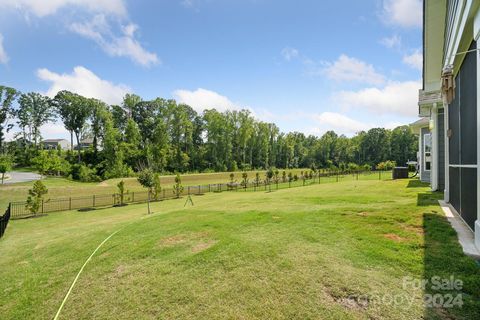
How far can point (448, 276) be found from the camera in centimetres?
346

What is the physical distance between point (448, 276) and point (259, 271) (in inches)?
106

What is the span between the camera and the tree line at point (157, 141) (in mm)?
43500

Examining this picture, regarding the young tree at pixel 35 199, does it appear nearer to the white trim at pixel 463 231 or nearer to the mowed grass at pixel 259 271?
the mowed grass at pixel 259 271

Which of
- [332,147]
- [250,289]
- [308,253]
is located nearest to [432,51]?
[308,253]

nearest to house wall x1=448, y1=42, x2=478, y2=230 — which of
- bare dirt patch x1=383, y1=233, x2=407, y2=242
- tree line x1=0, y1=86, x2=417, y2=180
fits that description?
bare dirt patch x1=383, y1=233, x2=407, y2=242

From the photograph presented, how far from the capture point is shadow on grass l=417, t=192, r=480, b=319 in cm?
283

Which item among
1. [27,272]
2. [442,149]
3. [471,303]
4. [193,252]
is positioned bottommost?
[27,272]

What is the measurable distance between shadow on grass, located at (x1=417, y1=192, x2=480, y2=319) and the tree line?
3611 centimetres

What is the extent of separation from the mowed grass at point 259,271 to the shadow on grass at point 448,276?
14 millimetres

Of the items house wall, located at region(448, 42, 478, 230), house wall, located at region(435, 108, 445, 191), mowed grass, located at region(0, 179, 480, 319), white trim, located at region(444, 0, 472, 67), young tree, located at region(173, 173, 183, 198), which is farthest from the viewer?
young tree, located at region(173, 173, 183, 198)

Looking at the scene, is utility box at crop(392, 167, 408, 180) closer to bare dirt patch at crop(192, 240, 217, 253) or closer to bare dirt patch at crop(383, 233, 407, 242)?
bare dirt patch at crop(383, 233, 407, 242)

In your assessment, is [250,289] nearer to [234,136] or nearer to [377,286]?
[377,286]

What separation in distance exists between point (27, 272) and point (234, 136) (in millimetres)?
56503

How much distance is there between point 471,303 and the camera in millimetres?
2896
